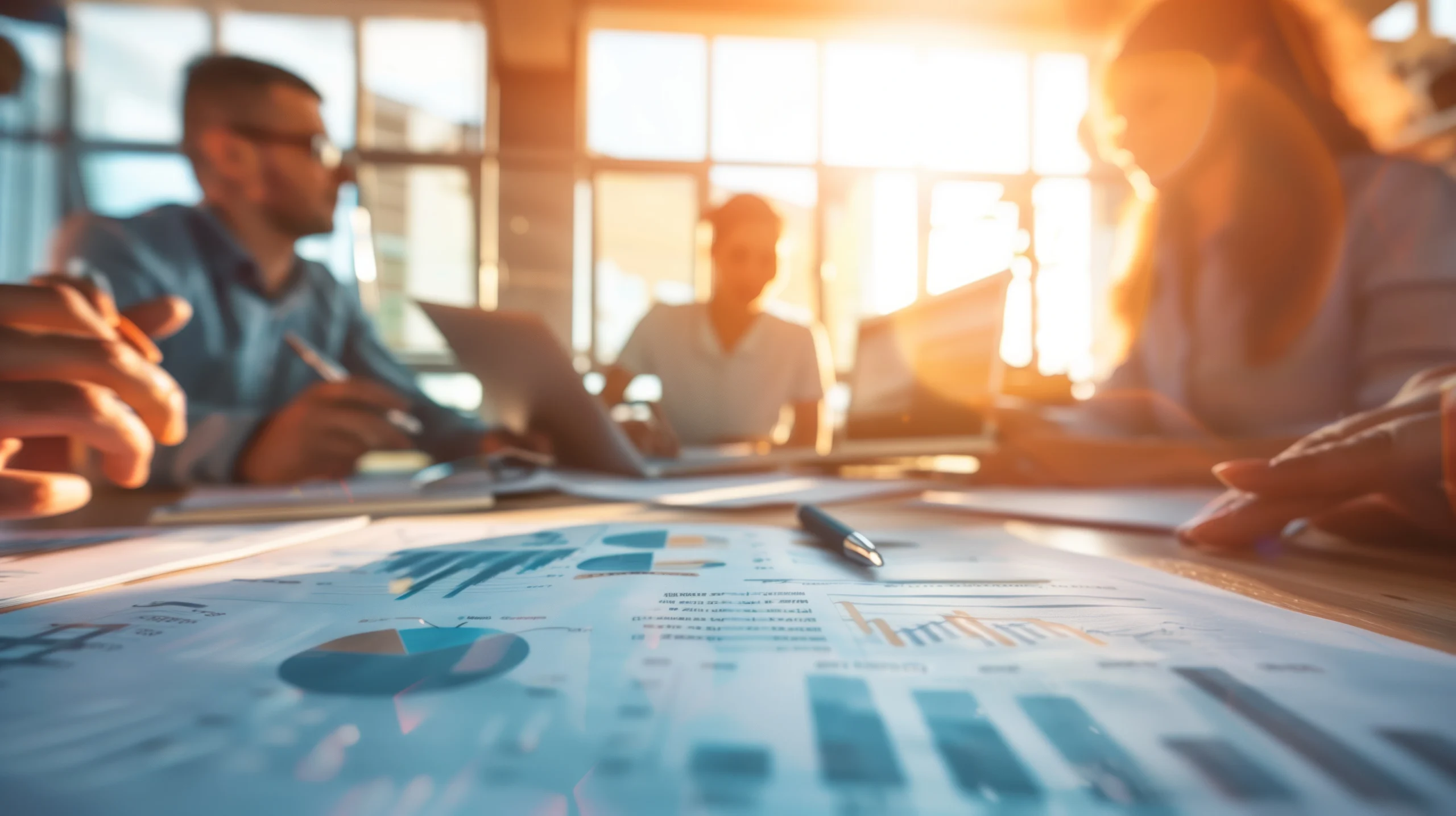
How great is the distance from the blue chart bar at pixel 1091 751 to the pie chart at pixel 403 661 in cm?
13

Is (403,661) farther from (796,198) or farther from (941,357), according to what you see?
(796,198)

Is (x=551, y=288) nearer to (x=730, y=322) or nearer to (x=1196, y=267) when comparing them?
(x=730, y=322)

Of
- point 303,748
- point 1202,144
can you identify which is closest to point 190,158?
point 303,748

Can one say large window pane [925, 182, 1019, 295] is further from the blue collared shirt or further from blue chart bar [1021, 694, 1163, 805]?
blue chart bar [1021, 694, 1163, 805]

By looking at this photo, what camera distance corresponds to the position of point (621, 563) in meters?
0.30

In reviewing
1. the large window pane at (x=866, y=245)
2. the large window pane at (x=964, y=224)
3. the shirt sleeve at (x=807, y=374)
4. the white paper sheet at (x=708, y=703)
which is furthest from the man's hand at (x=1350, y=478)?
A: the large window pane at (x=964, y=224)

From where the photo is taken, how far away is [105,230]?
949mm

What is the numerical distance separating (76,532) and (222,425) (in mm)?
314

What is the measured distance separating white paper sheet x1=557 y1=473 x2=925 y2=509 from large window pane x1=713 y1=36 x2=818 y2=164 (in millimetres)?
3574

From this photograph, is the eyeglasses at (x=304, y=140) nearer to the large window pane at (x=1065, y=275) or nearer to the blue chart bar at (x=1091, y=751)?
the blue chart bar at (x=1091, y=751)

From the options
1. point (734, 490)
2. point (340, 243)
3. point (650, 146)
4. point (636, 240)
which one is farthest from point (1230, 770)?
point (650, 146)

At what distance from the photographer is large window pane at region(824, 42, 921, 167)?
3896 mm

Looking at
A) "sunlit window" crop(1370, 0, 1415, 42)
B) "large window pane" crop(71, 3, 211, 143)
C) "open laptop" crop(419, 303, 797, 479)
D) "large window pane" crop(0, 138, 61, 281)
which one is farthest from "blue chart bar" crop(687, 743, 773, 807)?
"large window pane" crop(0, 138, 61, 281)

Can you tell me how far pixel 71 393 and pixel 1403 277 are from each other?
3.61 feet
